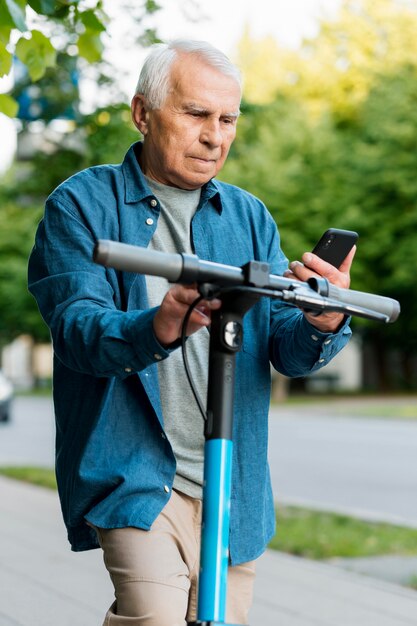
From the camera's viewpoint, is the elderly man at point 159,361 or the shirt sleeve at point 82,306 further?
the elderly man at point 159,361

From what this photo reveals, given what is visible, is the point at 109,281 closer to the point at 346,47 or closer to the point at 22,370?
the point at 346,47

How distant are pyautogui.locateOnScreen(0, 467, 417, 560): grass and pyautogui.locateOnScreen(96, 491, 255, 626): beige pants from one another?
12.4 feet

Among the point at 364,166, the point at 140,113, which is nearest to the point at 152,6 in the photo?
the point at 140,113

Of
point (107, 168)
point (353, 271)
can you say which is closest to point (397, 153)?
point (353, 271)

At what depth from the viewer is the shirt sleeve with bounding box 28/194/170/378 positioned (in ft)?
6.50

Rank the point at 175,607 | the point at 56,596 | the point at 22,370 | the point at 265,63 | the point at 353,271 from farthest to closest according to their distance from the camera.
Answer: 1. the point at 22,370
2. the point at 265,63
3. the point at 353,271
4. the point at 56,596
5. the point at 175,607

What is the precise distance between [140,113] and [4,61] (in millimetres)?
1815

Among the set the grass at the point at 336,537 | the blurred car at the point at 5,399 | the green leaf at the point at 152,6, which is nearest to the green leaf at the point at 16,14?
the grass at the point at 336,537

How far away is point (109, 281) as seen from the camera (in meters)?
2.38

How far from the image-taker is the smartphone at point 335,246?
88.3 inches

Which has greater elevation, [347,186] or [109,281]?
[109,281]

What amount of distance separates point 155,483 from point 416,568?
4.49 metres

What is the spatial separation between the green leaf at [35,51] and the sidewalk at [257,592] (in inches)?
94.0

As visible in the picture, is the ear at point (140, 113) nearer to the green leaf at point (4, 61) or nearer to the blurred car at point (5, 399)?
the green leaf at point (4, 61)
